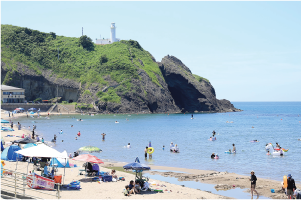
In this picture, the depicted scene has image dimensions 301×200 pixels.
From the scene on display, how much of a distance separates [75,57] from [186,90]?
172 feet

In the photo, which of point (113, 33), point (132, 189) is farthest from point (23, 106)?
point (132, 189)

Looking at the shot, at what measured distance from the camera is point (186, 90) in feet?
436

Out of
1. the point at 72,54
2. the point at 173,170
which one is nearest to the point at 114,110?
the point at 72,54

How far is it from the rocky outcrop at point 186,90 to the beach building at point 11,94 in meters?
60.1

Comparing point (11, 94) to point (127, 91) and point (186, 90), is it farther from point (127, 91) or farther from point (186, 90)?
point (186, 90)

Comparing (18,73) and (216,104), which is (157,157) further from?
(216,104)

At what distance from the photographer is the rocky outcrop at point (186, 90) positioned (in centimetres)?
13188

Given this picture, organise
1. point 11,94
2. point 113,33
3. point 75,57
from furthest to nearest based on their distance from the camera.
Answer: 1. point 113,33
2. point 75,57
3. point 11,94

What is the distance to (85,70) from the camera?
12900cm

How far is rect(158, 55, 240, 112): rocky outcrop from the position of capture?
433 feet

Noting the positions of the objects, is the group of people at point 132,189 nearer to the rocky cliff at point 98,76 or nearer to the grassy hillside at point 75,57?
the rocky cliff at point 98,76

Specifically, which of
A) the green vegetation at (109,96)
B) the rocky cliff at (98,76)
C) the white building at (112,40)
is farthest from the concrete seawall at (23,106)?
the white building at (112,40)

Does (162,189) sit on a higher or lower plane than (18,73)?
lower

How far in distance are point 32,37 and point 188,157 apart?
420 ft
